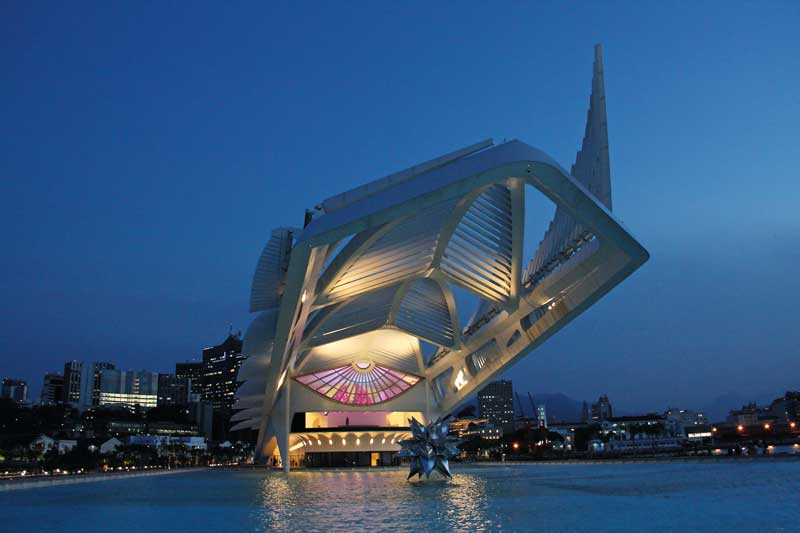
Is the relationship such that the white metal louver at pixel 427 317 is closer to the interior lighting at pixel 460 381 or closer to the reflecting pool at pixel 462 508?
the interior lighting at pixel 460 381

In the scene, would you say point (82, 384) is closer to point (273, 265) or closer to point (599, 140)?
point (273, 265)

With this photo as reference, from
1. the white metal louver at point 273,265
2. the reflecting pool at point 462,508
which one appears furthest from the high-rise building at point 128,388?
the reflecting pool at point 462,508

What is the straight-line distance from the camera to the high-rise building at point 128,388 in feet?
496

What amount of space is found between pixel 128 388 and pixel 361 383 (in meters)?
119

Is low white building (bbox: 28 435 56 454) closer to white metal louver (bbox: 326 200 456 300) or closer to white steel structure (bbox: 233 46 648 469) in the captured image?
white steel structure (bbox: 233 46 648 469)

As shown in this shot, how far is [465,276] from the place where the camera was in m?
31.7

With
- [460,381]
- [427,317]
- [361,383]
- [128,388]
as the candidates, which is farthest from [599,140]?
[128,388]

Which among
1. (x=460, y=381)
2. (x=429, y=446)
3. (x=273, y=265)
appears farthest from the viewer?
(x=460, y=381)

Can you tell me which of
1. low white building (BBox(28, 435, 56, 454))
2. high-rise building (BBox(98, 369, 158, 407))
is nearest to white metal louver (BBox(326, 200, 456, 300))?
low white building (BBox(28, 435, 56, 454))

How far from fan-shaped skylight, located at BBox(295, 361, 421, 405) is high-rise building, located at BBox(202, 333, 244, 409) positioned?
132507 millimetres

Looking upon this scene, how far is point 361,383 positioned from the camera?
51125mm

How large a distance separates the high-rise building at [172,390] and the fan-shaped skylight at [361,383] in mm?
116539

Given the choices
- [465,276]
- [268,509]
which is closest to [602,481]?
[268,509]

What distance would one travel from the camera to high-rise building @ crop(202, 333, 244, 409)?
7047 inches
